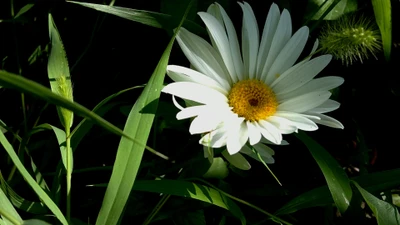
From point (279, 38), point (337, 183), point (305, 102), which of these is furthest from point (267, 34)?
point (337, 183)

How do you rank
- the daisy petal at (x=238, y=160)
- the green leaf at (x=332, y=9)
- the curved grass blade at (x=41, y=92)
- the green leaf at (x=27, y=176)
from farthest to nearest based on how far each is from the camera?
the green leaf at (x=332, y=9) < the daisy petal at (x=238, y=160) < the green leaf at (x=27, y=176) < the curved grass blade at (x=41, y=92)

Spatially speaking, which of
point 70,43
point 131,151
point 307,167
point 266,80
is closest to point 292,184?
point 307,167

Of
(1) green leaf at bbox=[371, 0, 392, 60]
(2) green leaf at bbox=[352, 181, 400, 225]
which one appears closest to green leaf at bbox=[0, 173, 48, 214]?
(2) green leaf at bbox=[352, 181, 400, 225]

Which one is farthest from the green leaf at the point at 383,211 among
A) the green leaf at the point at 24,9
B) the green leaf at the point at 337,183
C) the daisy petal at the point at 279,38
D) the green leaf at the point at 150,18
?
the green leaf at the point at 24,9

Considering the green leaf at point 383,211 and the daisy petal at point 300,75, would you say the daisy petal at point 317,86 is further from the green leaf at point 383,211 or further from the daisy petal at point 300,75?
the green leaf at point 383,211

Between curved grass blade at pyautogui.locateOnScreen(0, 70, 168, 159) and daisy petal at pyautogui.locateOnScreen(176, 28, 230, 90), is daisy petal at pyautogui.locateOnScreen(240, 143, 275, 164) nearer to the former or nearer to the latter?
daisy petal at pyautogui.locateOnScreen(176, 28, 230, 90)
